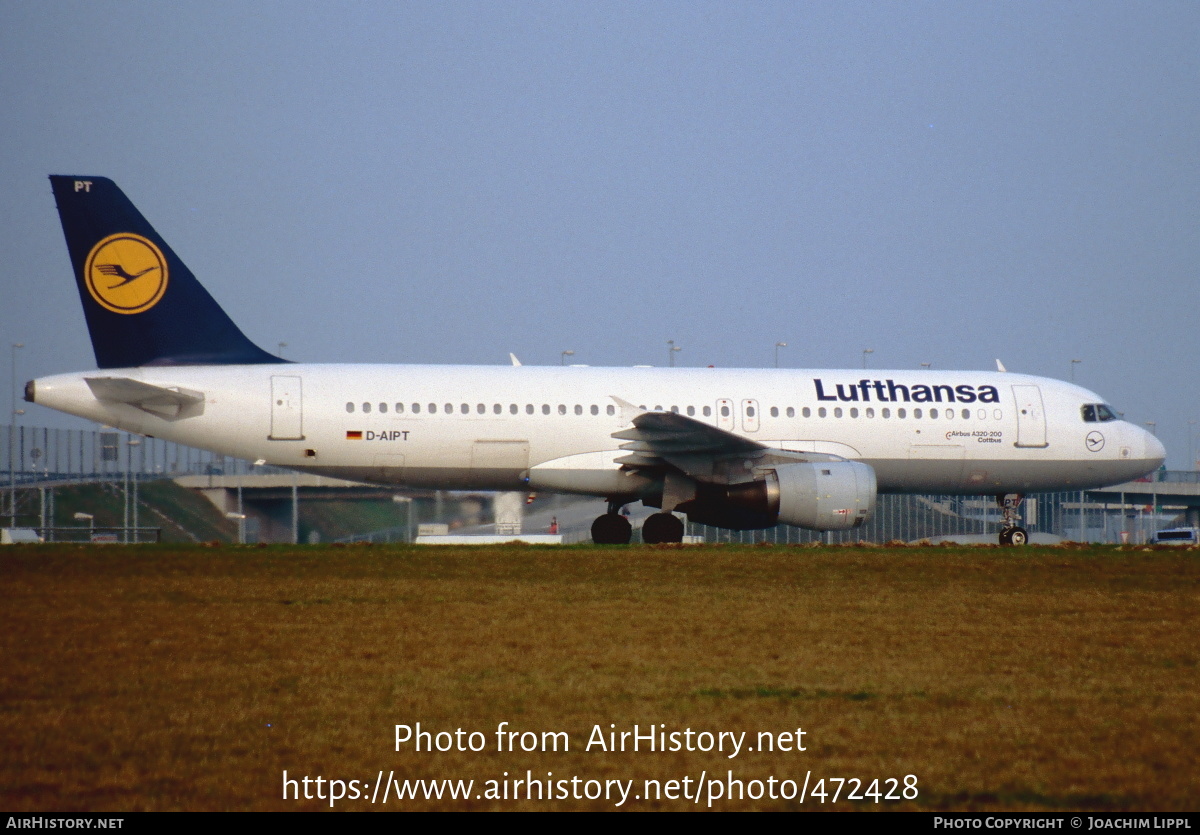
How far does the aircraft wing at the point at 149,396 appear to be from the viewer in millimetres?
18828

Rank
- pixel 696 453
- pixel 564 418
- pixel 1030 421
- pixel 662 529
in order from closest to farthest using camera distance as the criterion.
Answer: pixel 696 453 → pixel 564 418 → pixel 662 529 → pixel 1030 421

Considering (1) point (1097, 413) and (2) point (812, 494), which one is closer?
(2) point (812, 494)

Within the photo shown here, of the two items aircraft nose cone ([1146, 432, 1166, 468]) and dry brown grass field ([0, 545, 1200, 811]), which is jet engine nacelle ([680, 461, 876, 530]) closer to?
dry brown grass field ([0, 545, 1200, 811])

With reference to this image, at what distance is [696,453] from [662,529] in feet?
5.81

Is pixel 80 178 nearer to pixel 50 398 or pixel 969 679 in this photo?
pixel 50 398

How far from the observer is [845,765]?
562 centimetres

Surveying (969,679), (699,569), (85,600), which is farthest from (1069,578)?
(85,600)

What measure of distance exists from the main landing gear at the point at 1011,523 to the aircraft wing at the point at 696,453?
441 cm

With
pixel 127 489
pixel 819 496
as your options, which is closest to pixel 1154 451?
pixel 819 496

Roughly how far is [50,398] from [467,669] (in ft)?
44.3

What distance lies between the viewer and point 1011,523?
23734 mm

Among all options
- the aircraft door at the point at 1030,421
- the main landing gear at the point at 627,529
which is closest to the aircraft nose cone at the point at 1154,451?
the aircraft door at the point at 1030,421

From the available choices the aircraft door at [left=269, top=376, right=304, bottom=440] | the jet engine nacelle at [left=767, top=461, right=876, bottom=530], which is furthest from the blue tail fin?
the jet engine nacelle at [left=767, top=461, right=876, bottom=530]

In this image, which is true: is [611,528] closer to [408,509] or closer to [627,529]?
[627,529]
